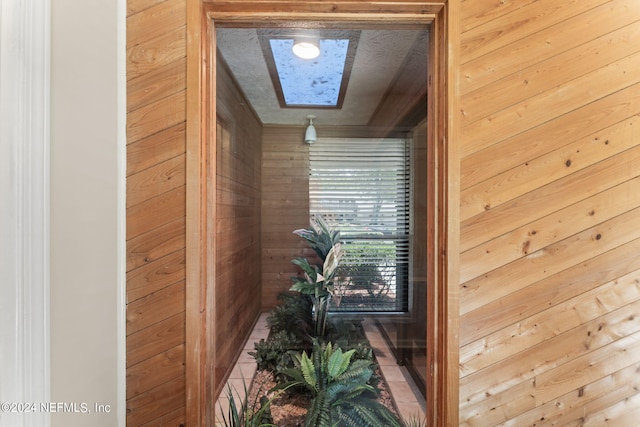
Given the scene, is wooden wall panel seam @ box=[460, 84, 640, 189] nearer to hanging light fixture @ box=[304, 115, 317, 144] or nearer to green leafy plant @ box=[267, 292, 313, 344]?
hanging light fixture @ box=[304, 115, 317, 144]

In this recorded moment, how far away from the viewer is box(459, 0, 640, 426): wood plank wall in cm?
113

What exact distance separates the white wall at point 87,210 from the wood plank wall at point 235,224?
361 mm

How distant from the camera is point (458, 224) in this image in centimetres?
113

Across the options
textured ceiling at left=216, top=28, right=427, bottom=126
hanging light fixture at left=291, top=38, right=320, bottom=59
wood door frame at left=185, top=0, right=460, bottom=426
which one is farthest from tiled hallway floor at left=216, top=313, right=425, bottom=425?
hanging light fixture at left=291, top=38, right=320, bottom=59

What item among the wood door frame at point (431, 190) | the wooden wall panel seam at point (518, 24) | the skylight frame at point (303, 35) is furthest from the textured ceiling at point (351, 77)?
the wooden wall panel seam at point (518, 24)

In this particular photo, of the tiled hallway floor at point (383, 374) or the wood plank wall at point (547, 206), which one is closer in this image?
the wood plank wall at point (547, 206)

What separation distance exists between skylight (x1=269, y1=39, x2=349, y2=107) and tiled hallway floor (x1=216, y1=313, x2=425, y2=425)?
1.20 metres

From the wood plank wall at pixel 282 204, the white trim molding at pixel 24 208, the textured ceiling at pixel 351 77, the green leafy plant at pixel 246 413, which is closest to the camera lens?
the white trim molding at pixel 24 208

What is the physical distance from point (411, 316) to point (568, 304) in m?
0.60

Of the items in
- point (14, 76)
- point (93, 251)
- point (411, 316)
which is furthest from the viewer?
point (411, 316)

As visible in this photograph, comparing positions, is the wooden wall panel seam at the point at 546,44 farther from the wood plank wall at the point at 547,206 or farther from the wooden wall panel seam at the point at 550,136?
the wooden wall panel seam at the point at 550,136

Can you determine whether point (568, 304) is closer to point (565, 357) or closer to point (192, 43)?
point (565, 357)

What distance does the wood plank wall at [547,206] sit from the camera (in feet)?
3.72

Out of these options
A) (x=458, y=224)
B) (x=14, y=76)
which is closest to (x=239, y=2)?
Result: (x=14, y=76)
